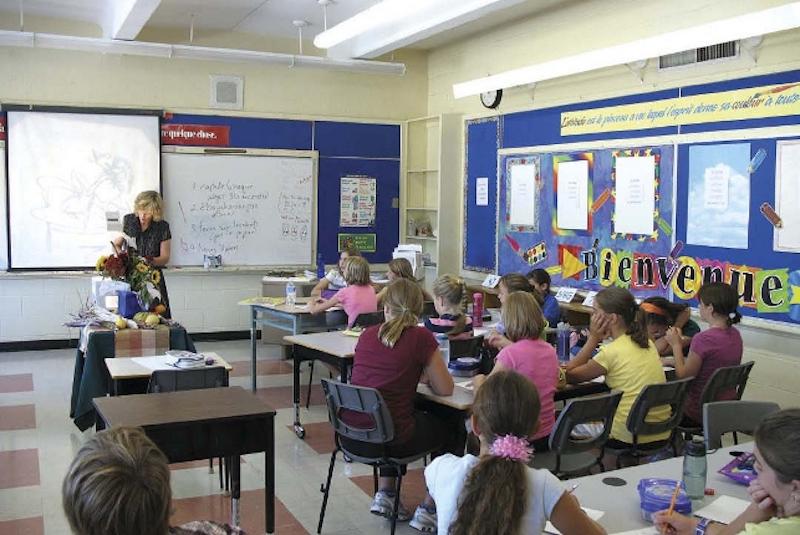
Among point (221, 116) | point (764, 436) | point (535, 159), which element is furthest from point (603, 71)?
point (764, 436)

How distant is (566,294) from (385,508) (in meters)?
3.54

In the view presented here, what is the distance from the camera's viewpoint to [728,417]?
351 cm

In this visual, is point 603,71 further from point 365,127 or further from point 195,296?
point 195,296

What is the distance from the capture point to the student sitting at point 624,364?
167 inches

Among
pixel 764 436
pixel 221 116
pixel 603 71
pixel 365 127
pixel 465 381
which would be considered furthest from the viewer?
pixel 365 127

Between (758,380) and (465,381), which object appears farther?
(758,380)

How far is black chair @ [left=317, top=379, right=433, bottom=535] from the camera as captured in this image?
394 centimetres

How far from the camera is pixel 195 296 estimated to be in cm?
941

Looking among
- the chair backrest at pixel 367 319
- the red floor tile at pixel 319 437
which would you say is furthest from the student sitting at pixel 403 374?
the chair backrest at pixel 367 319

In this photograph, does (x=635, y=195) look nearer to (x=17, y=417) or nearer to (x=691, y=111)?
(x=691, y=111)

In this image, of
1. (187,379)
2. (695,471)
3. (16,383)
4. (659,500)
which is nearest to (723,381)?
(695,471)

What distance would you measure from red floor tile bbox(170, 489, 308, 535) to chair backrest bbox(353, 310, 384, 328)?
1.84 metres

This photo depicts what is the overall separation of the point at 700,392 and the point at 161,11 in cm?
632

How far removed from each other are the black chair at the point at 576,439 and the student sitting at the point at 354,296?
2841mm
